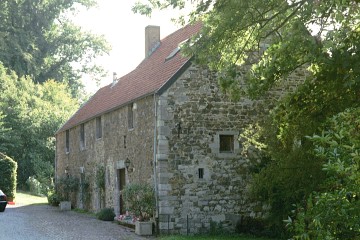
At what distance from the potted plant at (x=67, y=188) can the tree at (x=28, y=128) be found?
34.8ft

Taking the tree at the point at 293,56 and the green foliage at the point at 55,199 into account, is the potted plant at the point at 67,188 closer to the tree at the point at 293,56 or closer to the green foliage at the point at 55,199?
the green foliage at the point at 55,199

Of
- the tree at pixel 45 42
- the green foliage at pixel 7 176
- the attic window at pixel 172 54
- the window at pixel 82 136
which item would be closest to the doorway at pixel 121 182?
the attic window at pixel 172 54

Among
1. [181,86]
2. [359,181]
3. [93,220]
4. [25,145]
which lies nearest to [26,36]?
[25,145]

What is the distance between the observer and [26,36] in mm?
54375

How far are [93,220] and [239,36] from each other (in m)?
12.6

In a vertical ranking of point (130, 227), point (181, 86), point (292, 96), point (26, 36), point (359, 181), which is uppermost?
point (26, 36)

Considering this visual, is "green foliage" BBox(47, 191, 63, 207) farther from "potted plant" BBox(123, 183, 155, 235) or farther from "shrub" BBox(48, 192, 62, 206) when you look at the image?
"potted plant" BBox(123, 183, 155, 235)

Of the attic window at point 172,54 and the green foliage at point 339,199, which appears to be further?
the attic window at point 172,54

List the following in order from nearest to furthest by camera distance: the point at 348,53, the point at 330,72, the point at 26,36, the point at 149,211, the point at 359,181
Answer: the point at 359,181 < the point at 348,53 < the point at 330,72 < the point at 149,211 < the point at 26,36

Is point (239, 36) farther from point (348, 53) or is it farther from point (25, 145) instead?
point (25, 145)

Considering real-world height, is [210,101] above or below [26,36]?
below

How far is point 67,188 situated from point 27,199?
25.8ft

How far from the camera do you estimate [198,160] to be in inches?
752

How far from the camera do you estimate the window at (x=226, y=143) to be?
1984 centimetres
